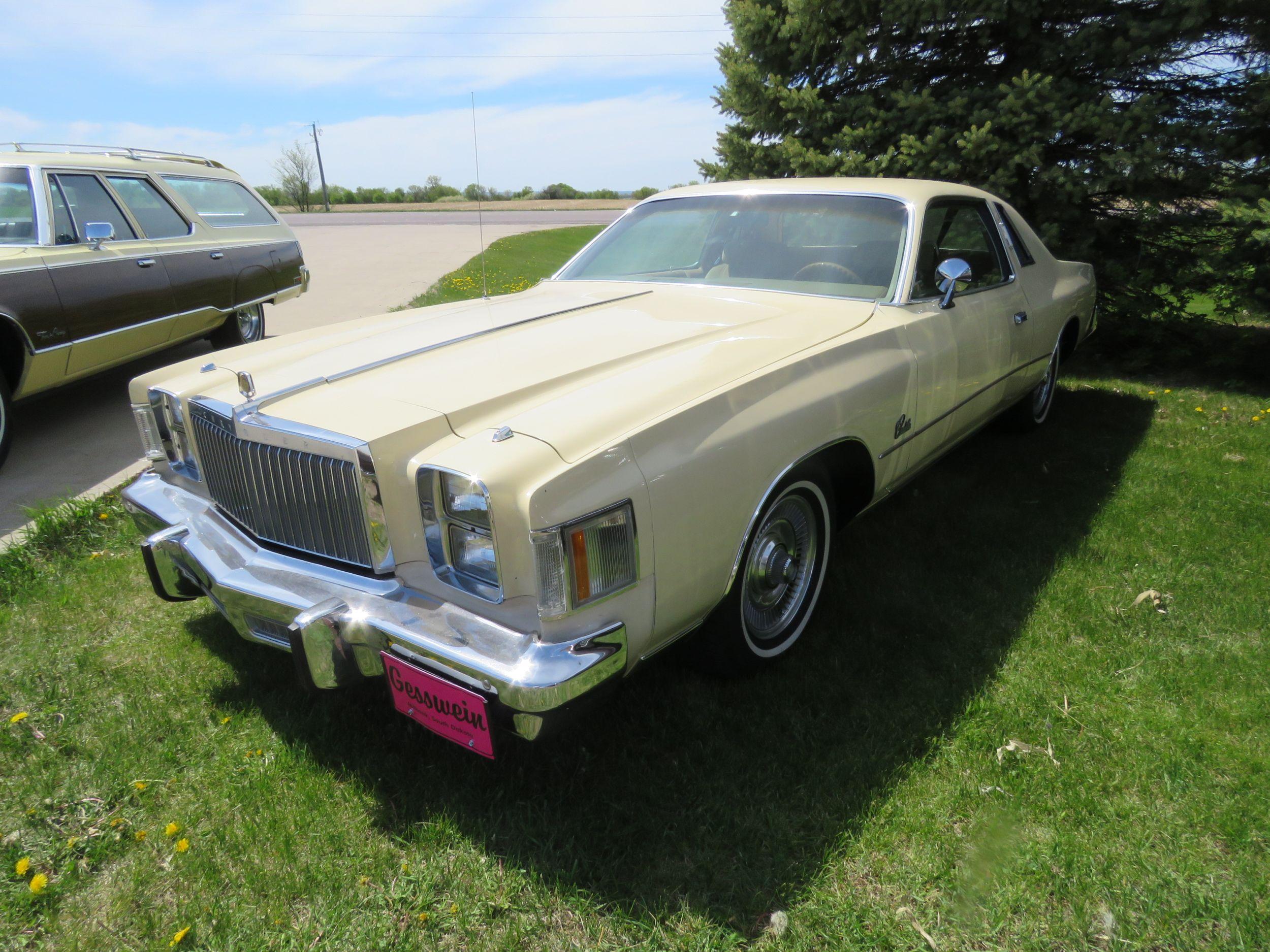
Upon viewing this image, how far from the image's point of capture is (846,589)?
334 centimetres

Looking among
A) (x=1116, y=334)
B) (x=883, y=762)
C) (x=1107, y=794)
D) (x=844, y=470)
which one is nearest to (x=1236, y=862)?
(x=1107, y=794)

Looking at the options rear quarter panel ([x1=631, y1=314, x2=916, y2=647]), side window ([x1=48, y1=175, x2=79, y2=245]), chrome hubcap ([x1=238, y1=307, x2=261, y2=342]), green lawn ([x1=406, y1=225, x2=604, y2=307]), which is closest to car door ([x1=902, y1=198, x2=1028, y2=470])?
rear quarter panel ([x1=631, y1=314, x2=916, y2=647])

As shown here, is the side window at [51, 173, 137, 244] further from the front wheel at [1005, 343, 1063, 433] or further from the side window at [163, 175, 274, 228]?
the front wheel at [1005, 343, 1063, 433]

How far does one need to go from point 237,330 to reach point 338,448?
17.3 feet

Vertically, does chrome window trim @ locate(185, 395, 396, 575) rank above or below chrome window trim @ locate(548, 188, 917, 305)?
below

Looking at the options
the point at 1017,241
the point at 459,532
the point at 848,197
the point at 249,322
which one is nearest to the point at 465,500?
the point at 459,532

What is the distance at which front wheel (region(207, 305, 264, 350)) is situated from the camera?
6.53 m

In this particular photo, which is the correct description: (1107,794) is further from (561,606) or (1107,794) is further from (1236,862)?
(561,606)

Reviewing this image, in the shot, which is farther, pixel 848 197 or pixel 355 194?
pixel 355 194

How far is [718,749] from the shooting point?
243 cm

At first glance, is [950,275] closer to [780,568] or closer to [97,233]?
[780,568]

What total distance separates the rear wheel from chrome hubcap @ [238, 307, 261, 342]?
7.37 ft

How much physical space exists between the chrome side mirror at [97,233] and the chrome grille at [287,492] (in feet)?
10.5

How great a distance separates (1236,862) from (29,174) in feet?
21.1
